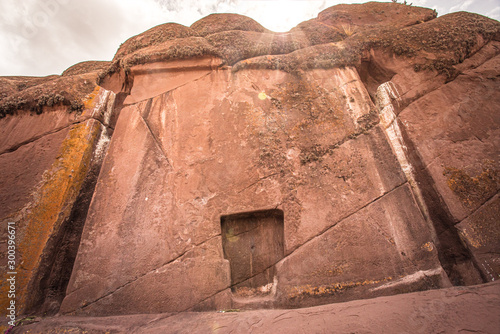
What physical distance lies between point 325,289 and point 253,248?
108 cm

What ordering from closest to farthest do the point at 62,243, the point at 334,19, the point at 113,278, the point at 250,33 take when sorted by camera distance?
1. the point at 113,278
2. the point at 62,243
3. the point at 250,33
4. the point at 334,19

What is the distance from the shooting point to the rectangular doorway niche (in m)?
3.02

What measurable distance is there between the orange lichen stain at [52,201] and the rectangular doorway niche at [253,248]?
7.83 ft

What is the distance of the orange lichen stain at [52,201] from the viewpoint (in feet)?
8.98

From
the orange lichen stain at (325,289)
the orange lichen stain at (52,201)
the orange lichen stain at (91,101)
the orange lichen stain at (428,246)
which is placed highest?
the orange lichen stain at (91,101)

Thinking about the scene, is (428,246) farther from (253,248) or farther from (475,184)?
(253,248)

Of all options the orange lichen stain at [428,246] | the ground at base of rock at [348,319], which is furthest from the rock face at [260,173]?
the ground at base of rock at [348,319]

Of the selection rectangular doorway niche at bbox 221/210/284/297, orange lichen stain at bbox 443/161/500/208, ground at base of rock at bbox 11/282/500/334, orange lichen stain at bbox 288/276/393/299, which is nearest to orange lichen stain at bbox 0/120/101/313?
ground at base of rock at bbox 11/282/500/334

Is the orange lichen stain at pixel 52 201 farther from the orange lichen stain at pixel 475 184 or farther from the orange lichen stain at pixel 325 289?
the orange lichen stain at pixel 475 184

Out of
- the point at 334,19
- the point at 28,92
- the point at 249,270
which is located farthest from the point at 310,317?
the point at 334,19

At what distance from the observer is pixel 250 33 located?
16.2 feet

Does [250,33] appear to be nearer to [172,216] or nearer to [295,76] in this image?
[295,76]

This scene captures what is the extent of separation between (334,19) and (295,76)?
2891 mm

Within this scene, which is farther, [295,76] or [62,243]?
[295,76]
